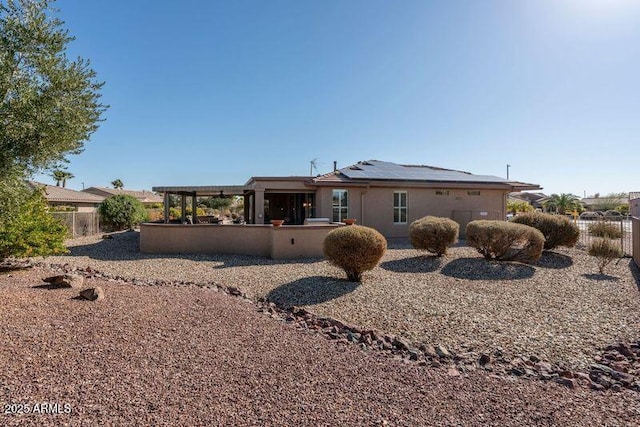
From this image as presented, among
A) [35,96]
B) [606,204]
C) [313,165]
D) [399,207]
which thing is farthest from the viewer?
[606,204]

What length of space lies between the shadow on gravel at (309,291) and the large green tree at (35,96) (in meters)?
4.92

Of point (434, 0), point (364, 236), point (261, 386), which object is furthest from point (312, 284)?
point (434, 0)

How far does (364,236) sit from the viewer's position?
8531 millimetres

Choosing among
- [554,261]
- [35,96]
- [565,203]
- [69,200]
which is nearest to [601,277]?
[554,261]

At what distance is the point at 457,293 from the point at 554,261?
627cm

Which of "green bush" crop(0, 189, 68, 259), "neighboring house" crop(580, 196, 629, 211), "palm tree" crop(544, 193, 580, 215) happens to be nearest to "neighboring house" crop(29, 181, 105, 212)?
"green bush" crop(0, 189, 68, 259)

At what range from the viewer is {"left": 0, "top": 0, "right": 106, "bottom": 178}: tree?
5262mm

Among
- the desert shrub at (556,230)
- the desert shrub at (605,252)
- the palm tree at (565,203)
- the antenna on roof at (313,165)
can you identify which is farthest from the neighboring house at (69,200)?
the palm tree at (565,203)

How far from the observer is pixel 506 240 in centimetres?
1073

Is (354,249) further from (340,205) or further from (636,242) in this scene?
(636,242)

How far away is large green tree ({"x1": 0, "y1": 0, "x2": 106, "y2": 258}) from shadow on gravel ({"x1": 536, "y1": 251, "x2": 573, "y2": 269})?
13190 mm

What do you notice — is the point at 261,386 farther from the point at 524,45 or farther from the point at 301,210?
the point at 301,210

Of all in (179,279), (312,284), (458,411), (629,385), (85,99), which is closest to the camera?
(458,411)

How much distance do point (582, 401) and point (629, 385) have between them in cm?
99
